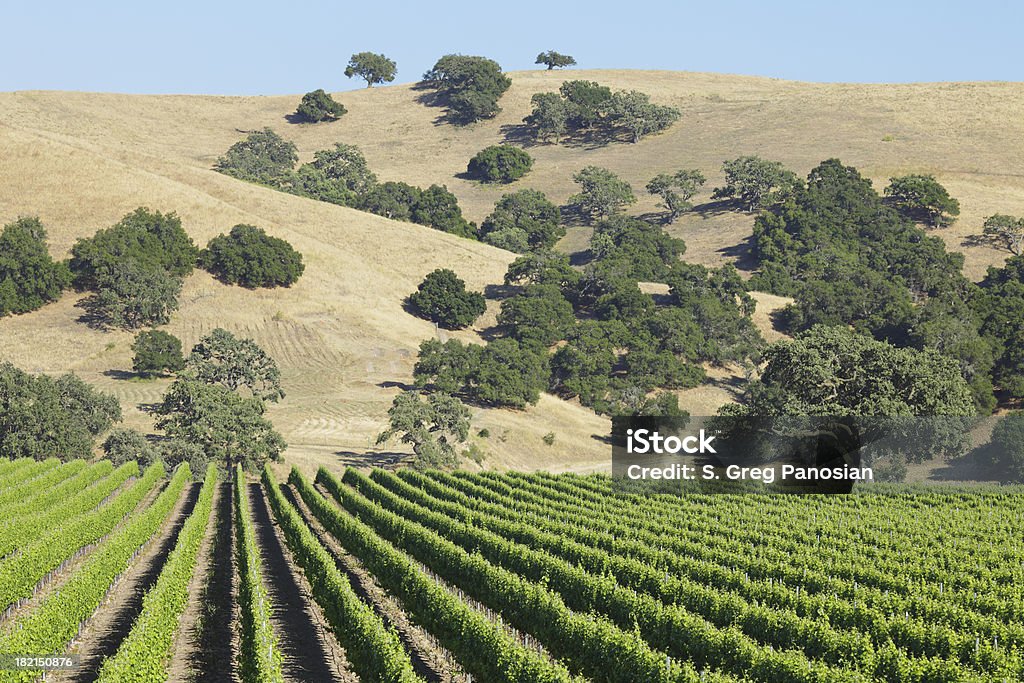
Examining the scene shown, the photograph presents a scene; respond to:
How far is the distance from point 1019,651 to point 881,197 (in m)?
159

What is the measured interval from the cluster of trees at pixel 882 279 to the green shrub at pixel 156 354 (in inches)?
2595

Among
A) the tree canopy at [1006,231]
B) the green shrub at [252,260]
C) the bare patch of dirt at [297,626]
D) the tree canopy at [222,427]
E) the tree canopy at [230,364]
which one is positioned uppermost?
the tree canopy at [1006,231]

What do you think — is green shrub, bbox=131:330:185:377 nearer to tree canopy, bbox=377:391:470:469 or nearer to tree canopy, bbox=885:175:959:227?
tree canopy, bbox=377:391:470:469

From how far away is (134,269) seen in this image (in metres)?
118

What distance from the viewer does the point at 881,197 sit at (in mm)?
176250

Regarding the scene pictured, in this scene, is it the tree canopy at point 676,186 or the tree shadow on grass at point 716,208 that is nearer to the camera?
the tree shadow on grass at point 716,208

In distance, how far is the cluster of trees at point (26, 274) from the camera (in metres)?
116

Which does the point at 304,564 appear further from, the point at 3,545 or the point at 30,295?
the point at 30,295

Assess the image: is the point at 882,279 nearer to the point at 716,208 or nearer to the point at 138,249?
the point at 716,208

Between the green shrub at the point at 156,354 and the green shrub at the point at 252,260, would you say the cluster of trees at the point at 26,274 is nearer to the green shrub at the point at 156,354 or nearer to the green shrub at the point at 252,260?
the green shrub at the point at 252,260

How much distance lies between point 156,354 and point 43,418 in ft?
90.3

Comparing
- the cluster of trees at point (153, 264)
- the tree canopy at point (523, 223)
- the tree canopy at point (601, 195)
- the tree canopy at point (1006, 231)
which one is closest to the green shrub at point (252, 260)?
the cluster of trees at point (153, 264)

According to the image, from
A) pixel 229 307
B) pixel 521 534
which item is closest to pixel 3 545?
pixel 521 534

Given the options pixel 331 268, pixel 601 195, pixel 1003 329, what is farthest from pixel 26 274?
pixel 1003 329
